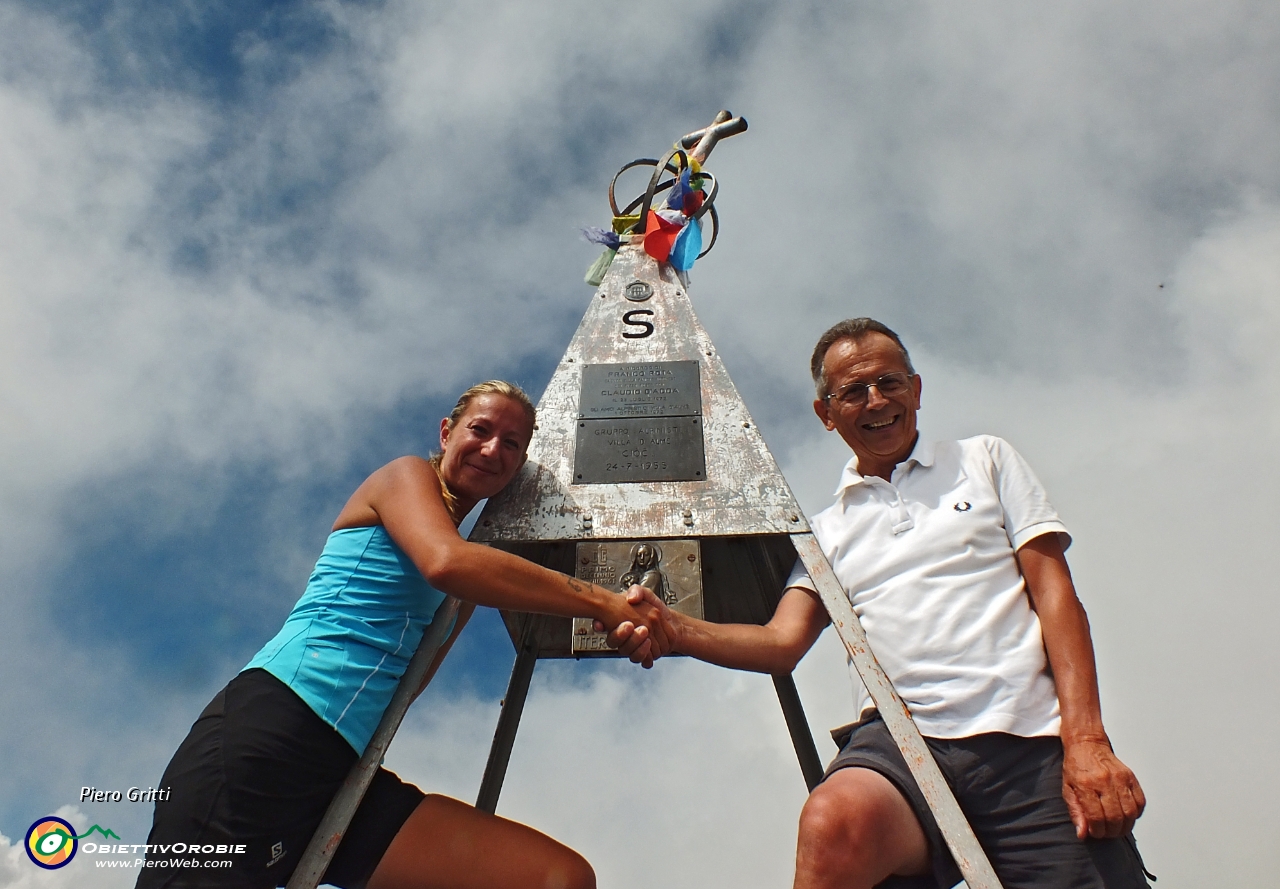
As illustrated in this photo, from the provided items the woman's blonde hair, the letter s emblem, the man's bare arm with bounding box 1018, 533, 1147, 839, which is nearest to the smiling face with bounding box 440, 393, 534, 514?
the woman's blonde hair

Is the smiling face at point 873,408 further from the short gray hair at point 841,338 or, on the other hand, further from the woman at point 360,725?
the woman at point 360,725

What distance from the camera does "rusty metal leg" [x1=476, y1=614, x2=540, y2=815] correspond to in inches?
158

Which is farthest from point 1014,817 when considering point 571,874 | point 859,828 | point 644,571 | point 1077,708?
point 644,571

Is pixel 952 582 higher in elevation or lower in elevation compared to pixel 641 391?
lower

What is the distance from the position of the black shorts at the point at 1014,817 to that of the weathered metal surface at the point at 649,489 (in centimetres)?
102

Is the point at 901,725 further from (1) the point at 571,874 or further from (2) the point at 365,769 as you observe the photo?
(2) the point at 365,769

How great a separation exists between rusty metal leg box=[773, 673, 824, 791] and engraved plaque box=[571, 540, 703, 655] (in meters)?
1.10

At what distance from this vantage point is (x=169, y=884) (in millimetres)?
2068

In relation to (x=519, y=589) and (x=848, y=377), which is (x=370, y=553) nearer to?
(x=519, y=589)

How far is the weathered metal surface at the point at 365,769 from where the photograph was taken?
2.37 m

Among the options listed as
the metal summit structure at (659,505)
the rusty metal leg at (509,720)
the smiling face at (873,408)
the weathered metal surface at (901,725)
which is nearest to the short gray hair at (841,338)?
the smiling face at (873,408)

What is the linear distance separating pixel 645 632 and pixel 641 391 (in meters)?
1.46

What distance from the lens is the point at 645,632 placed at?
2.77 metres

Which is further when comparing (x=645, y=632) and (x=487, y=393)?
(x=487, y=393)
